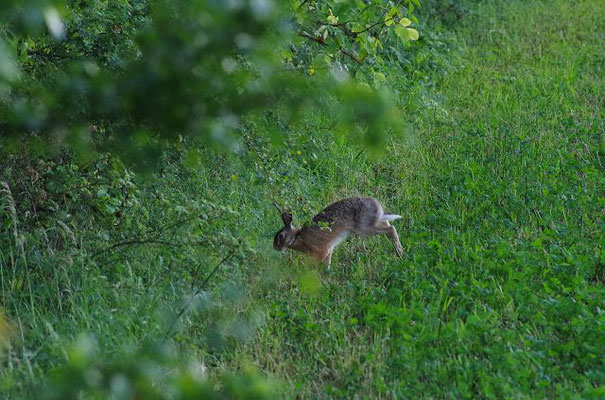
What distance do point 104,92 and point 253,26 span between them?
73 centimetres

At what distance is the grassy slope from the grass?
2 centimetres

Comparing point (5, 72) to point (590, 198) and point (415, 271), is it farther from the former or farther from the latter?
point (590, 198)

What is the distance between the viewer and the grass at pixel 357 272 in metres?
5.00

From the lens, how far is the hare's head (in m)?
6.62

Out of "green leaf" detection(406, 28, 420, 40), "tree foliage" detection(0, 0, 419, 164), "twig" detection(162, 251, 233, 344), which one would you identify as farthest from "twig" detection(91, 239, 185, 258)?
"green leaf" detection(406, 28, 420, 40)

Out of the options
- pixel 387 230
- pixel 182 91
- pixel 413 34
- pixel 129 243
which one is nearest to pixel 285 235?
pixel 387 230

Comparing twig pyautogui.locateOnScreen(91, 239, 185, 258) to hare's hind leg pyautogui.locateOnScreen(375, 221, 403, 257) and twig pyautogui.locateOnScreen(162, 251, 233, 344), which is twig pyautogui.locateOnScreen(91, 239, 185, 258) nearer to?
twig pyautogui.locateOnScreen(162, 251, 233, 344)

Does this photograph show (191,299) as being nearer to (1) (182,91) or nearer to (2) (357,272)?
(2) (357,272)

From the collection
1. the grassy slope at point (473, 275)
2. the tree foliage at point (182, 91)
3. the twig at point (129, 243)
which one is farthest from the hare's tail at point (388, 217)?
the tree foliage at point (182, 91)

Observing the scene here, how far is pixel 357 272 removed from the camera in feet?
21.5

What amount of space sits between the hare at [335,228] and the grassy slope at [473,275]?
0.57 feet

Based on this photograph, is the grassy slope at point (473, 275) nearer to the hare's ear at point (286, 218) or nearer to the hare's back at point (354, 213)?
the hare's back at point (354, 213)

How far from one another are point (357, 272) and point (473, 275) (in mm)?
897

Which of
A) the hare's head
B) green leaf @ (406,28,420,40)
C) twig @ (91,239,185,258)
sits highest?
green leaf @ (406,28,420,40)
